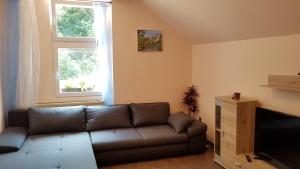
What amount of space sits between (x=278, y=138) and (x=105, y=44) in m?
2.77

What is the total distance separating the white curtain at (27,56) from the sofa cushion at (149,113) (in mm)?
1554

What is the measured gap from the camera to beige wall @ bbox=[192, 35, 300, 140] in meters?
2.50

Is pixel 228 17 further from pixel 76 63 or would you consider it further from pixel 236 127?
pixel 76 63

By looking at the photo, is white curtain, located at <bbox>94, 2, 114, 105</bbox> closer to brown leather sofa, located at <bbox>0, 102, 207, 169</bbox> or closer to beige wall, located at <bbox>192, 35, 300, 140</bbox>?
brown leather sofa, located at <bbox>0, 102, 207, 169</bbox>

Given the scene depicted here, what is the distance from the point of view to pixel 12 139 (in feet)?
9.53

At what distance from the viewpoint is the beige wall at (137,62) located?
3.86m

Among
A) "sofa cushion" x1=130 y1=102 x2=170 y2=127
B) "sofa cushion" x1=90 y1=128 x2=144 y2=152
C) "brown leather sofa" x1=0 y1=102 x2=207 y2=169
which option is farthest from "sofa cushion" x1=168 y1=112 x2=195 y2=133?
"sofa cushion" x1=90 y1=128 x2=144 y2=152

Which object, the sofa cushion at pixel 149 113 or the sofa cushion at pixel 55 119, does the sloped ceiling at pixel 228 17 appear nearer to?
the sofa cushion at pixel 149 113

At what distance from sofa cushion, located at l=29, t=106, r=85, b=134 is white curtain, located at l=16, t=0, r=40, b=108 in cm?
28

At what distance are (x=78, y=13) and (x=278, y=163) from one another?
11.5 ft

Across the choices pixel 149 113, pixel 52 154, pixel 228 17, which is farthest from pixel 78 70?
pixel 228 17

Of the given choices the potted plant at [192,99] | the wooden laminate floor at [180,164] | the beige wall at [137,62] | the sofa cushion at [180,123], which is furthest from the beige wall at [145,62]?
the wooden laminate floor at [180,164]

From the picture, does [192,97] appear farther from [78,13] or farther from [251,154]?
[78,13]

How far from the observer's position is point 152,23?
4.20 metres
